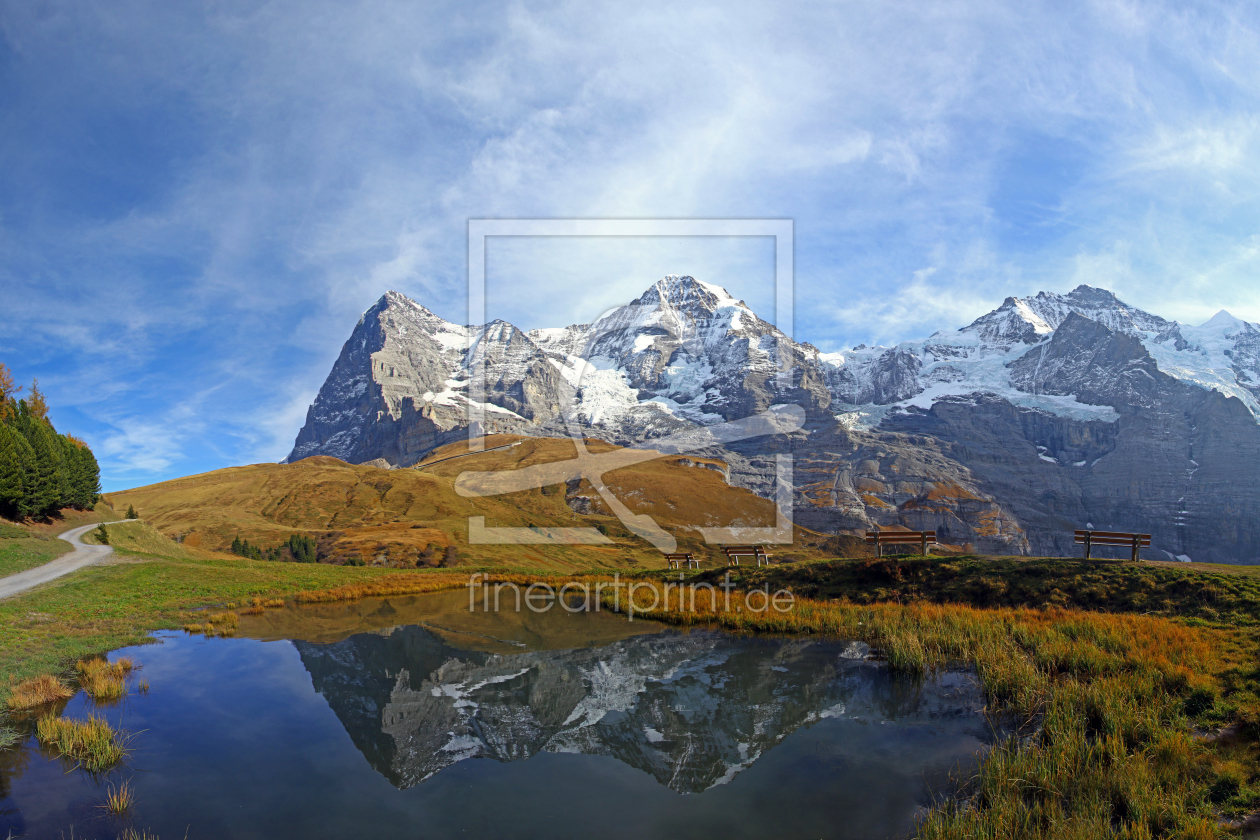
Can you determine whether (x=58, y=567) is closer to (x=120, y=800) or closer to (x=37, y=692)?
(x=37, y=692)

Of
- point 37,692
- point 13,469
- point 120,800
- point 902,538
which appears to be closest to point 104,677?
point 37,692

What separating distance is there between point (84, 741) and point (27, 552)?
34237 millimetres

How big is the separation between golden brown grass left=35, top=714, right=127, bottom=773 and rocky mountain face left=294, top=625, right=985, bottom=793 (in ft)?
14.1

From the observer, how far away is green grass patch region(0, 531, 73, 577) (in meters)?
31.0

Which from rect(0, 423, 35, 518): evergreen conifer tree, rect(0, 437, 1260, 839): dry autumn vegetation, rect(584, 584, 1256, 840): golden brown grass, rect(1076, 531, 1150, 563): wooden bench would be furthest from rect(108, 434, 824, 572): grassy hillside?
rect(584, 584, 1256, 840): golden brown grass

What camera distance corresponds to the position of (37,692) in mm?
13859

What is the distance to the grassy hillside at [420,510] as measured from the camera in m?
74.4

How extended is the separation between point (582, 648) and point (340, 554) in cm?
5658

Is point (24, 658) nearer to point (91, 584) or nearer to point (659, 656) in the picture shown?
point (91, 584)

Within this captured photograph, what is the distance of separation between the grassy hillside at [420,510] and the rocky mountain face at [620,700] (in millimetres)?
45456

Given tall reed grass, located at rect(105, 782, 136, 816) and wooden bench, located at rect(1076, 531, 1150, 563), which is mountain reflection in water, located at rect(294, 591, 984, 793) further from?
wooden bench, located at rect(1076, 531, 1150, 563)

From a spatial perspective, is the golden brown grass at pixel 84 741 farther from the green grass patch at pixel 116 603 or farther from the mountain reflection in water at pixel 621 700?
the mountain reflection in water at pixel 621 700

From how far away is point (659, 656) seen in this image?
20.1 meters

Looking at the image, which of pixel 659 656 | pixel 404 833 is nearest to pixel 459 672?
pixel 659 656
